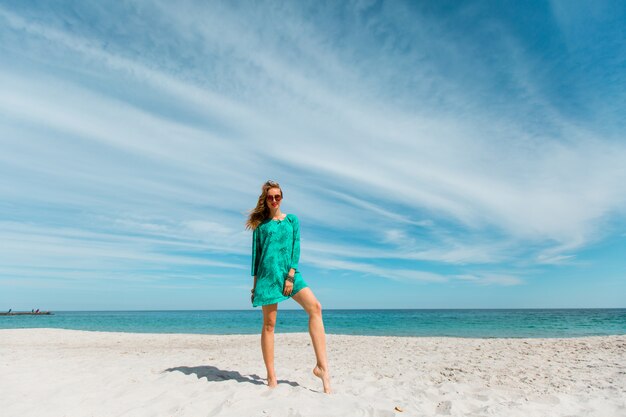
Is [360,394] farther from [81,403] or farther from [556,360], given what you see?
[556,360]

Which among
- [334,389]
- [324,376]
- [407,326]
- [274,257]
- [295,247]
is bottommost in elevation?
[407,326]

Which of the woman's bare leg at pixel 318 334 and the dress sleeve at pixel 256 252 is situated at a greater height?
the dress sleeve at pixel 256 252

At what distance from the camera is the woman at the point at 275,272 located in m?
4.14

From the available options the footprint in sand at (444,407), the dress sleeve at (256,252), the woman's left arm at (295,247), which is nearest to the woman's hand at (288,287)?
the woman's left arm at (295,247)

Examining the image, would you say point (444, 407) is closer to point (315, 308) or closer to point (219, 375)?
point (315, 308)

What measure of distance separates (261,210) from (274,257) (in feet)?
2.04

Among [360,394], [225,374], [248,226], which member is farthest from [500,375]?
[248,226]

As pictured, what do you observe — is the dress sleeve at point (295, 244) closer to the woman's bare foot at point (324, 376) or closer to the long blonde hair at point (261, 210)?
Answer: the long blonde hair at point (261, 210)

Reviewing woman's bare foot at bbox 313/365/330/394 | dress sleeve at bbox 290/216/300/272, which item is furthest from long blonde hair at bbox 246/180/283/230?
woman's bare foot at bbox 313/365/330/394

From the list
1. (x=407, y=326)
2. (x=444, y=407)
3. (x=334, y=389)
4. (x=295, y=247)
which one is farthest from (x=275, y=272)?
(x=407, y=326)

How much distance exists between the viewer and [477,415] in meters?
3.46

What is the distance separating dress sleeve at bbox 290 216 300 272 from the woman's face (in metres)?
0.26

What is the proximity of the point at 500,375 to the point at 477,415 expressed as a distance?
2.73 meters

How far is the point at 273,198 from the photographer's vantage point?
4.43 metres
